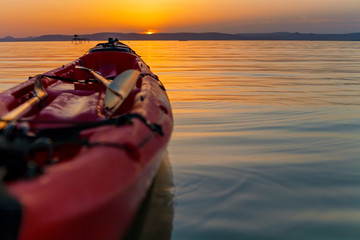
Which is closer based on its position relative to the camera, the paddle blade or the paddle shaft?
the paddle shaft

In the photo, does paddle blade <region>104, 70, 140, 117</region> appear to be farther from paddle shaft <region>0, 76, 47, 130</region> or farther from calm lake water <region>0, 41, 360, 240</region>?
calm lake water <region>0, 41, 360, 240</region>

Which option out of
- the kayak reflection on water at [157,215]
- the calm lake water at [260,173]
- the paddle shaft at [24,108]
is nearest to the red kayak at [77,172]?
the paddle shaft at [24,108]

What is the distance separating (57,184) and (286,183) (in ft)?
8.82

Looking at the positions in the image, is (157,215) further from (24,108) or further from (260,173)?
(24,108)

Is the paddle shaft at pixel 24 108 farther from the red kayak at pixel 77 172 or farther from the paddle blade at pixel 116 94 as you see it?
the paddle blade at pixel 116 94

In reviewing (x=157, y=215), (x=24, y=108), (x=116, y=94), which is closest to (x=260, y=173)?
(x=157, y=215)

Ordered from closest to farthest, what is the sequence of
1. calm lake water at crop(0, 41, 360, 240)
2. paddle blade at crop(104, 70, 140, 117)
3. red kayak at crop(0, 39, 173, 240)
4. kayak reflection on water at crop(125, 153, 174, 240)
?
red kayak at crop(0, 39, 173, 240), kayak reflection on water at crop(125, 153, 174, 240), calm lake water at crop(0, 41, 360, 240), paddle blade at crop(104, 70, 140, 117)

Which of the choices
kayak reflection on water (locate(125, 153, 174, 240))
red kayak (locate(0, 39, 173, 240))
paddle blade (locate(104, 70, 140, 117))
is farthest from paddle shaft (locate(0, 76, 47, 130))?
kayak reflection on water (locate(125, 153, 174, 240))

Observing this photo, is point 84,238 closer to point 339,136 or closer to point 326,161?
point 326,161

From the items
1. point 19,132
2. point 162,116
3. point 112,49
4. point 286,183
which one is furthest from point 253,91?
point 19,132

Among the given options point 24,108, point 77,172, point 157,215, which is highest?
point 77,172

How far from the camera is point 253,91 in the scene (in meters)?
9.25

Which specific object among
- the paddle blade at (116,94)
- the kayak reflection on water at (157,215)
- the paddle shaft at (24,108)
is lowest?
the kayak reflection on water at (157,215)

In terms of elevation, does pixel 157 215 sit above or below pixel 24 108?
below
